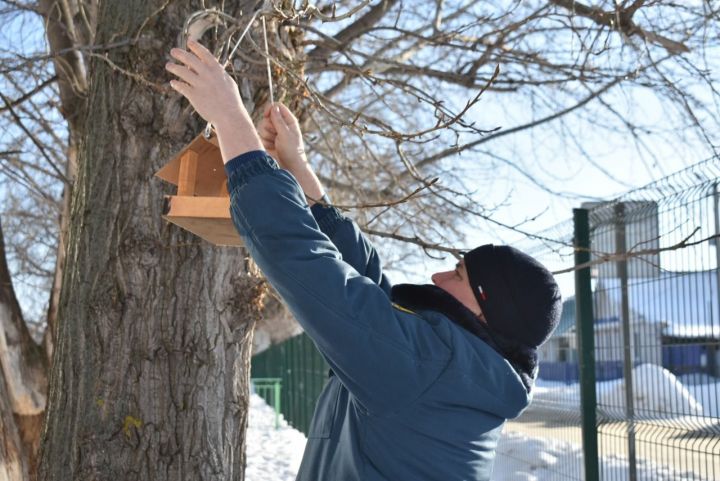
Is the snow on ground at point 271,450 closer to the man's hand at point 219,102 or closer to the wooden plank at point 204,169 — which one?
the wooden plank at point 204,169

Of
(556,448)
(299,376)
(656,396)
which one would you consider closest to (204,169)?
(656,396)

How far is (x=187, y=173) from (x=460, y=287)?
1020mm

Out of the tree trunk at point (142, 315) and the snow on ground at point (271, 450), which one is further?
the snow on ground at point (271, 450)

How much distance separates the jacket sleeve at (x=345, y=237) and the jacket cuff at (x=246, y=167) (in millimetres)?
587

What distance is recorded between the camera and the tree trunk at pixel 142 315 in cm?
298

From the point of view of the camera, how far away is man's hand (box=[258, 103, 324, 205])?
7.19ft

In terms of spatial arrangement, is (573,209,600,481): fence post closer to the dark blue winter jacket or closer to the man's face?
the man's face

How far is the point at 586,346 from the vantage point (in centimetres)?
516

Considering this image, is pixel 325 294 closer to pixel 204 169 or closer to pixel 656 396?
pixel 204 169

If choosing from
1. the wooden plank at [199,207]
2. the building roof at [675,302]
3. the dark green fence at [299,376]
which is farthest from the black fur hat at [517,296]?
the dark green fence at [299,376]

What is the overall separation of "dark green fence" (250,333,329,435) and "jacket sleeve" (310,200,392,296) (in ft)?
29.0

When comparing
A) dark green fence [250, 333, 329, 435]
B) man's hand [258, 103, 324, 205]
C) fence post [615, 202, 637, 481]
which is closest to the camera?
man's hand [258, 103, 324, 205]

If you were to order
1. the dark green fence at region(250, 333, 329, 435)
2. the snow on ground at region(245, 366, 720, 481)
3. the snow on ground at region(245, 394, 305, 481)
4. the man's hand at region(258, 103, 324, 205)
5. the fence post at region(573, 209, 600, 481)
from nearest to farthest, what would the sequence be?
the man's hand at region(258, 103, 324, 205)
the snow on ground at region(245, 366, 720, 481)
the fence post at region(573, 209, 600, 481)
the snow on ground at region(245, 394, 305, 481)
the dark green fence at region(250, 333, 329, 435)

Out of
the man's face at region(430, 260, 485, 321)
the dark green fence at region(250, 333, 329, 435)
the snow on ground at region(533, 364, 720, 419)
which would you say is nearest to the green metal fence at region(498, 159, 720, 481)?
the snow on ground at region(533, 364, 720, 419)
